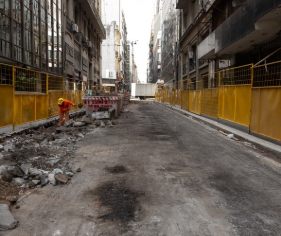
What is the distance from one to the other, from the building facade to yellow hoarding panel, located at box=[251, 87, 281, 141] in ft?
11.6

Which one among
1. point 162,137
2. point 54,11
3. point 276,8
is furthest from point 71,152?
point 54,11

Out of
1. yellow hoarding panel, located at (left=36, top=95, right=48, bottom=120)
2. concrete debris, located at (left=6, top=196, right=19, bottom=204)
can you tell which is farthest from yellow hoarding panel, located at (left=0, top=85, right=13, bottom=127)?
concrete debris, located at (left=6, top=196, right=19, bottom=204)

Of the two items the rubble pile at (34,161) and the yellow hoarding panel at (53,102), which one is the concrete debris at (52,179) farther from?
the yellow hoarding panel at (53,102)

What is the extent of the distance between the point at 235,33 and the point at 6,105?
1171 cm

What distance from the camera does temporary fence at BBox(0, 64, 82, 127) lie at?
12.1 meters

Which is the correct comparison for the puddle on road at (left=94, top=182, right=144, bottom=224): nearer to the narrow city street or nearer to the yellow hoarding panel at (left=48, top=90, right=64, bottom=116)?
the narrow city street

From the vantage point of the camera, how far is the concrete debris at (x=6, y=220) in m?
4.44

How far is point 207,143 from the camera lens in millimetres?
11641

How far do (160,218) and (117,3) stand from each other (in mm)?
94893

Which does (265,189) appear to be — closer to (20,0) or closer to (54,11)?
(20,0)

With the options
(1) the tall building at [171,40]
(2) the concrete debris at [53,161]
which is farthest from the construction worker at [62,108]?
(1) the tall building at [171,40]

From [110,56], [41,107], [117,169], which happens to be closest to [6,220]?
[117,169]

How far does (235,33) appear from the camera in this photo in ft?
62.5

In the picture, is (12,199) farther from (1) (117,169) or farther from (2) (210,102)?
(2) (210,102)
